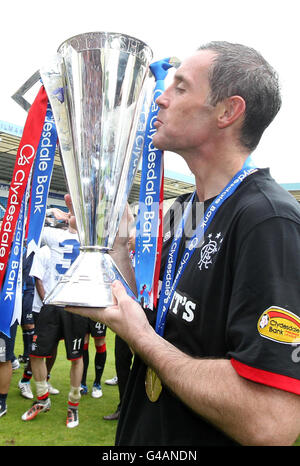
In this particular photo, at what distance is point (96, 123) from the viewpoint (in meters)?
1.08

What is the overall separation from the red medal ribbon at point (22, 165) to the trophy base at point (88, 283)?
2.63 ft

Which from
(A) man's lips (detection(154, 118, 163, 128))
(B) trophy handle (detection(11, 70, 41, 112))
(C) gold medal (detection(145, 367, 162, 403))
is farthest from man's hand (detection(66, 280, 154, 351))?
(B) trophy handle (detection(11, 70, 41, 112))

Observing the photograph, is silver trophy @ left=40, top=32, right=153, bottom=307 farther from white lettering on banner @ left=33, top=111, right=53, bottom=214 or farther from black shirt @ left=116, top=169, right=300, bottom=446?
white lettering on banner @ left=33, top=111, right=53, bottom=214

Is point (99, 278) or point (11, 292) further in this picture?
point (11, 292)

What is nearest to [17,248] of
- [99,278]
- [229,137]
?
[99,278]

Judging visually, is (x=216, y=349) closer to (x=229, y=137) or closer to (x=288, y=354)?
(x=288, y=354)

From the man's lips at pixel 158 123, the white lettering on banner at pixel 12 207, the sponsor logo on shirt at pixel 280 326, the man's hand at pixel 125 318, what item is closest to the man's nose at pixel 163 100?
the man's lips at pixel 158 123

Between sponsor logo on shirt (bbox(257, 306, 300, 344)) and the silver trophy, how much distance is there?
422 mm

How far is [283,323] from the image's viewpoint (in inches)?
28.3

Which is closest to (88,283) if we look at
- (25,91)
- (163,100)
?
(163,100)

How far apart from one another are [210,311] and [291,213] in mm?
283

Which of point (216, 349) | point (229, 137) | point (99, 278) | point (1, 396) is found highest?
point (229, 137)

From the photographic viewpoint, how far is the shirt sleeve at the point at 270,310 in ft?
2.32

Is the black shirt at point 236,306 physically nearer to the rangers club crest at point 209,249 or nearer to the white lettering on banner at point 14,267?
the rangers club crest at point 209,249
